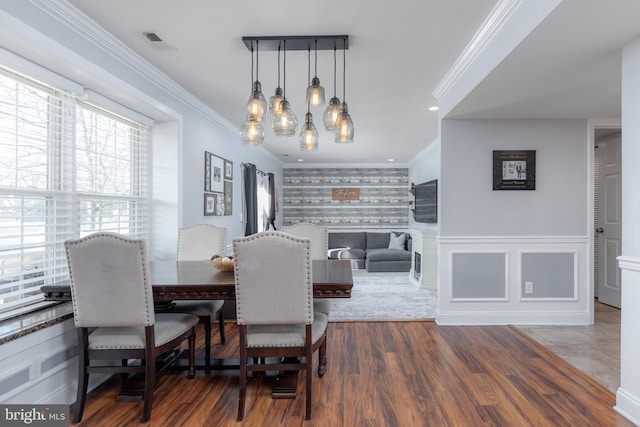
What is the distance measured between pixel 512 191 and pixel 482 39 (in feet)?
6.02

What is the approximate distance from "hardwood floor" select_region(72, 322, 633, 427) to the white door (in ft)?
6.94

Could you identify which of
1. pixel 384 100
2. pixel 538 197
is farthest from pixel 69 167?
pixel 538 197

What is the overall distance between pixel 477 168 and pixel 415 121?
50.2 inches

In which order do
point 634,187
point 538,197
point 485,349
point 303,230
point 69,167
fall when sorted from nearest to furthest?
point 634,187
point 69,167
point 485,349
point 303,230
point 538,197

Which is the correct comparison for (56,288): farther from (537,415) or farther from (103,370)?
(537,415)

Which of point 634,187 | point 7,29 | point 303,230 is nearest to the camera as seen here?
point 7,29

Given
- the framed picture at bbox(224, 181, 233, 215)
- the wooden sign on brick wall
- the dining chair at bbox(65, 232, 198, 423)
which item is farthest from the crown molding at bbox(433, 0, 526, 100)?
the wooden sign on brick wall

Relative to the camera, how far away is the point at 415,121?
15.5 ft

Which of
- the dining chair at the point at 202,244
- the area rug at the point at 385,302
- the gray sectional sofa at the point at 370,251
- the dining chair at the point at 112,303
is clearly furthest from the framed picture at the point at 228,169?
the gray sectional sofa at the point at 370,251

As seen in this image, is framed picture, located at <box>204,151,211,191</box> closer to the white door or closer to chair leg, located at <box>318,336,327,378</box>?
chair leg, located at <box>318,336,327,378</box>

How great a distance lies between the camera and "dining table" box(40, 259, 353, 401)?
6.93ft

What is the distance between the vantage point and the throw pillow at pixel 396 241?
7.57 m

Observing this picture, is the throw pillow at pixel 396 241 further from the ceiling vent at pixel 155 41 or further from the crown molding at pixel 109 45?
the ceiling vent at pixel 155 41

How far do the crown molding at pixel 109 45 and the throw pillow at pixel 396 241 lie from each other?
16.6 feet
